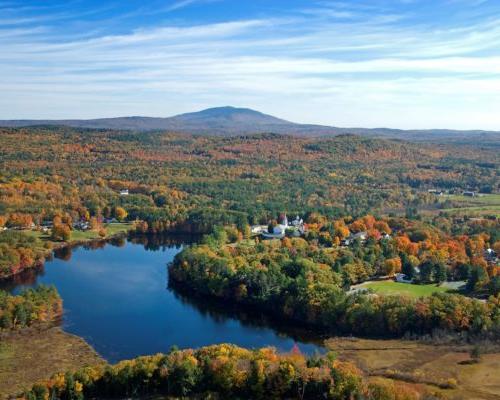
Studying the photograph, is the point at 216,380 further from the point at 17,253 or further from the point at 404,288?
the point at 17,253

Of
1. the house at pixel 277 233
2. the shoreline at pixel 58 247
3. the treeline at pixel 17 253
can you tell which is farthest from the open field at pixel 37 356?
the house at pixel 277 233

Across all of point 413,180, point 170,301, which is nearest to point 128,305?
point 170,301

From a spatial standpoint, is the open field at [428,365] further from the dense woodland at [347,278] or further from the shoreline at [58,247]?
the shoreline at [58,247]

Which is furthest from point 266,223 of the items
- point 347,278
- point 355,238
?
point 347,278

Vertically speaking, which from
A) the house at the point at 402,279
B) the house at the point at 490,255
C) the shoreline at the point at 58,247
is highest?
the house at the point at 490,255

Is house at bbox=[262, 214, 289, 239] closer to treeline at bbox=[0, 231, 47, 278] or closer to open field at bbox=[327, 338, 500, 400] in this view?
treeline at bbox=[0, 231, 47, 278]

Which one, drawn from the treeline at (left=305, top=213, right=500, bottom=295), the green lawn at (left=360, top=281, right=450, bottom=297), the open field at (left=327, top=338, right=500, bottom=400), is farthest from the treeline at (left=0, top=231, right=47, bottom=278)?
the open field at (left=327, top=338, right=500, bottom=400)
